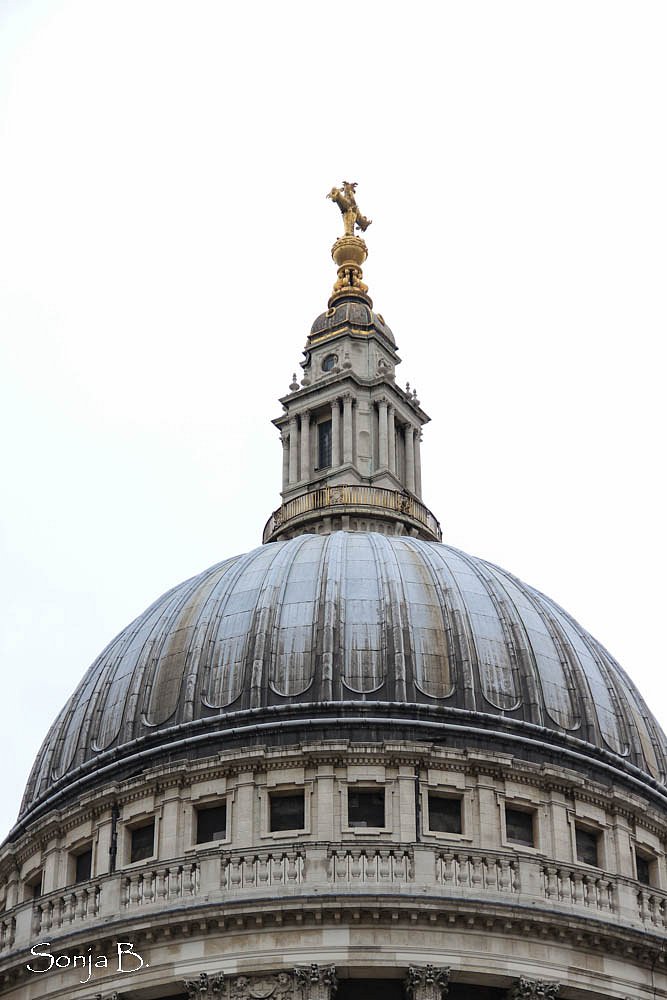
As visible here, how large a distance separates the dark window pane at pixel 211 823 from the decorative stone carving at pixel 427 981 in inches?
338

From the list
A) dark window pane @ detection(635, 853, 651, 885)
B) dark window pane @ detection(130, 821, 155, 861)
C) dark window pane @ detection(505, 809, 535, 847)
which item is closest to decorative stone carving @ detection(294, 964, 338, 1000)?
dark window pane @ detection(130, 821, 155, 861)

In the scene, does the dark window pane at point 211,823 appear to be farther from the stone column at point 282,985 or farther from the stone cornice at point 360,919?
the stone column at point 282,985

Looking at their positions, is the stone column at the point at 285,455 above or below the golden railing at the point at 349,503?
above

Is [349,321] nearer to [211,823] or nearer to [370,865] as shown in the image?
[211,823]

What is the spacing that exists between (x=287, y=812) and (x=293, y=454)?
22.3 metres

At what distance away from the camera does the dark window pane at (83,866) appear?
69188mm

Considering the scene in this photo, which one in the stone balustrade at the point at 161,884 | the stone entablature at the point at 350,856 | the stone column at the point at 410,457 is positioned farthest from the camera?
the stone column at the point at 410,457

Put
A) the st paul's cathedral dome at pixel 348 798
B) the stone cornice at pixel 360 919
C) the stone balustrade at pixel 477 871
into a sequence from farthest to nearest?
the stone balustrade at pixel 477 871 < the st paul's cathedral dome at pixel 348 798 < the stone cornice at pixel 360 919

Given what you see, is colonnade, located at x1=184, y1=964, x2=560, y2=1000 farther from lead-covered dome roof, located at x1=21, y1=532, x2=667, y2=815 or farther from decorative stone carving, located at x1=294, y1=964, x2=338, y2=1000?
lead-covered dome roof, located at x1=21, y1=532, x2=667, y2=815

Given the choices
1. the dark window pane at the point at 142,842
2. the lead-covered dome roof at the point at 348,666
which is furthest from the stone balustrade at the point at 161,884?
the lead-covered dome roof at the point at 348,666

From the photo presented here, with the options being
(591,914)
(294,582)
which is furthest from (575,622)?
(591,914)

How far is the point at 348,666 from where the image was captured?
6988 cm

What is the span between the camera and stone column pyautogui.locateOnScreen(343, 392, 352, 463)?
8452 centimetres

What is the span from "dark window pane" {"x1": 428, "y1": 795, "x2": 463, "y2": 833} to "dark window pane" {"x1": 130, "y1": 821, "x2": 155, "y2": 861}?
836 centimetres
